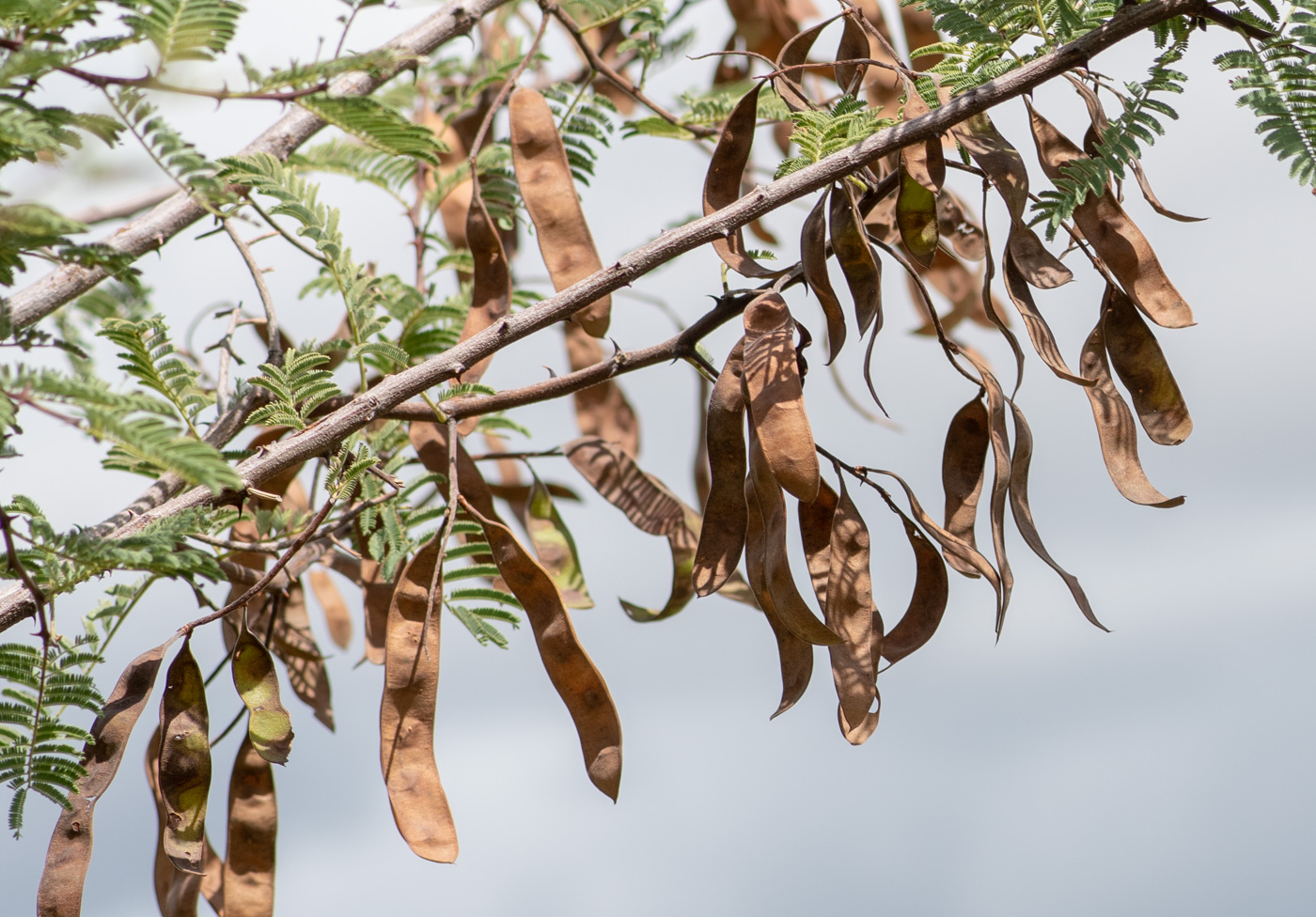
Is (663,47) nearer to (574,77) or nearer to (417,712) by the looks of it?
(574,77)

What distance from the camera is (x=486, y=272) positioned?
140cm

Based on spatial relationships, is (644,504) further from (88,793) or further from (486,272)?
(88,793)

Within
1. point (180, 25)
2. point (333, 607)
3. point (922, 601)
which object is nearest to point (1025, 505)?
point (922, 601)

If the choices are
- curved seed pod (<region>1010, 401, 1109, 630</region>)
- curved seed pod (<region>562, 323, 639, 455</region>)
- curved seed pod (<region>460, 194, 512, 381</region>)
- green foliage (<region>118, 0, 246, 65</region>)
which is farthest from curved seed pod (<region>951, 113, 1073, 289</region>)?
curved seed pod (<region>562, 323, 639, 455</region>)

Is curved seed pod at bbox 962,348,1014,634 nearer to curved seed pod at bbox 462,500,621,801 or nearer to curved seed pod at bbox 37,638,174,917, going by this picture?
curved seed pod at bbox 462,500,621,801

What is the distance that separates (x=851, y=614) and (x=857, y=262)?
1.06 feet

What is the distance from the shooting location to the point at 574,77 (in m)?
2.18

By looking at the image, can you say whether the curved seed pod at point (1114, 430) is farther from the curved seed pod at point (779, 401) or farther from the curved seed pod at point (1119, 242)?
the curved seed pod at point (779, 401)

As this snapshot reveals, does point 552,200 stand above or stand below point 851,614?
above

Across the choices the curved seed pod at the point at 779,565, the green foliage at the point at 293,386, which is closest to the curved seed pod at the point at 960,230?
the curved seed pod at the point at 779,565

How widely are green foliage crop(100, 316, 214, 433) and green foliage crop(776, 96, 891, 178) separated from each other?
648 millimetres

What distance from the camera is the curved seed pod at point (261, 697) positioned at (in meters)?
1.14

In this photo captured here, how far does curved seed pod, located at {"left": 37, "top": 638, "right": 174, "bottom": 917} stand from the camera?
3.45ft

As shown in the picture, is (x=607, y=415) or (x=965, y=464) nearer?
(x=965, y=464)
